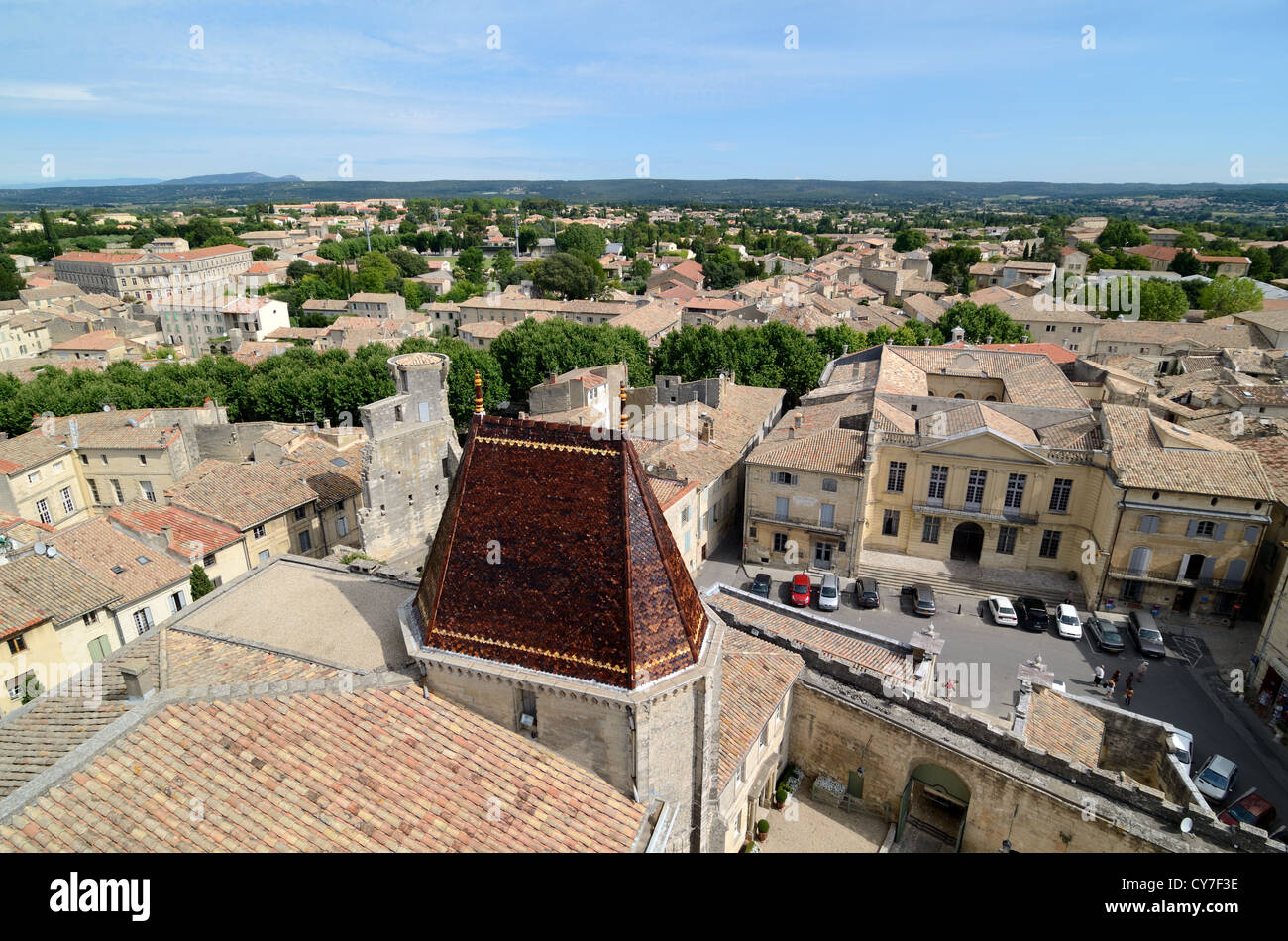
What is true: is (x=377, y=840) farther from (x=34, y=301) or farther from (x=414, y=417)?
(x=34, y=301)

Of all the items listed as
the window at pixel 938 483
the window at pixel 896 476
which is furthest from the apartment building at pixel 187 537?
→ the window at pixel 938 483

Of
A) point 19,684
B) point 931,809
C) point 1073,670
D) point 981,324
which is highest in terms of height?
point 981,324

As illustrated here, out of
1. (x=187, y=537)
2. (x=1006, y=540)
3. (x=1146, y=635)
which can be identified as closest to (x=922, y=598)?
(x=1006, y=540)

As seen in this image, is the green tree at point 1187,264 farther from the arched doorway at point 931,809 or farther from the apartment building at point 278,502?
the apartment building at point 278,502

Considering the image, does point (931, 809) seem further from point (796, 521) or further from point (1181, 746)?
point (796, 521)

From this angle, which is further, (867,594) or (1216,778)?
(867,594)

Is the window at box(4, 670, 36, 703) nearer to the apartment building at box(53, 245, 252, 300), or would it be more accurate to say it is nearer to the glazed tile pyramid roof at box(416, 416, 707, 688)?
the glazed tile pyramid roof at box(416, 416, 707, 688)
